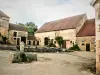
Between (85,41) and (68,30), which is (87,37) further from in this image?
(68,30)

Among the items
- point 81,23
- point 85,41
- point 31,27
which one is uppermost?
point 31,27

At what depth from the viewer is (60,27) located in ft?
123

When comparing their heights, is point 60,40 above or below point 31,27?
below

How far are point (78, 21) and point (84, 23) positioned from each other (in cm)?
230

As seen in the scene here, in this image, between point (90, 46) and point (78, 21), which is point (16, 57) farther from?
point (78, 21)

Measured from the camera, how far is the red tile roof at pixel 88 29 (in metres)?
30.7

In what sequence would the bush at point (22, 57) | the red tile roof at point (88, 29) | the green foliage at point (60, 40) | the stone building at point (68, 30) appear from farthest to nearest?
the green foliage at point (60, 40), the stone building at point (68, 30), the red tile roof at point (88, 29), the bush at point (22, 57)

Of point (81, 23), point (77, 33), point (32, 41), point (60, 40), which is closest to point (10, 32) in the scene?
point (32, 41)

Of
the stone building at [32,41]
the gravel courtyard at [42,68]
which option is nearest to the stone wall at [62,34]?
the stone building at [32,41]

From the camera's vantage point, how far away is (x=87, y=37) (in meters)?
30.5

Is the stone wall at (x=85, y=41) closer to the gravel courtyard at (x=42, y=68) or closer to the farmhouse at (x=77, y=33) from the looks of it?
the farmhouse at (x=77, y=33)

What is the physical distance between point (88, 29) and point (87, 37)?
244 cm

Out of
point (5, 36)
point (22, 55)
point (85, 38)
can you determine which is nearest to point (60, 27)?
point (85, 38)

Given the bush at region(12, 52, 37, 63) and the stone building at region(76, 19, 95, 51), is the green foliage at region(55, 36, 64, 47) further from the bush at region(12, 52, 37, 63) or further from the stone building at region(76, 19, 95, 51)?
the bush at region(12, 52, 37, 63)
